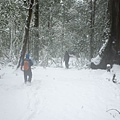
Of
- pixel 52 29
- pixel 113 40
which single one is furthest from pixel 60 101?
pixel 52 29

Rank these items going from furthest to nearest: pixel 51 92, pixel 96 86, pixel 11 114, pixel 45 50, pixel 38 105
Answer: pixel 45 50 < pixel 96 86 < pixel 51 92 < pixel 38 105 < pixel 11 114

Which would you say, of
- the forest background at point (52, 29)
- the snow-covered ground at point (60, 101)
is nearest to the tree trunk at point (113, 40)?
the forest background at point (52, 29)

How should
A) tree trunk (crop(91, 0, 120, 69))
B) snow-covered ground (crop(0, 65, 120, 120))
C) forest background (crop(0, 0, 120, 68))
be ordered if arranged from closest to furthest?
snow-covered ground (crop(0, 65, 120, 120)) → tree trunk (crop(91, 0, 120, 69)) → forest background (crop(0, 0, 120, 68))

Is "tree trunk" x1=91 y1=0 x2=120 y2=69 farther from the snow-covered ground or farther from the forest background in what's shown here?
the snow-covered ground

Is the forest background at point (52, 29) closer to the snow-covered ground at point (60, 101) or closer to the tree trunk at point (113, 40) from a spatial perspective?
the tree trunk at point (113, 40)

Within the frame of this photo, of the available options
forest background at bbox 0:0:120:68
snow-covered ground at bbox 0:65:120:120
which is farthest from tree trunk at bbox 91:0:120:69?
snow-covered ground at bbox 0:65:120:120

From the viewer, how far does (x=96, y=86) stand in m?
11.5

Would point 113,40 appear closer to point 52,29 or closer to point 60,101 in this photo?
point 60,101

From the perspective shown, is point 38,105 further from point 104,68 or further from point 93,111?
point 104,68

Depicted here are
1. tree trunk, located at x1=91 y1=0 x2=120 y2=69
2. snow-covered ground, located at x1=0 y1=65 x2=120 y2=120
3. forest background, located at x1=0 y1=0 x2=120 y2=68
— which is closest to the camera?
snow-covered ground, located at x1=0 y1=65 x2=120 y2=120

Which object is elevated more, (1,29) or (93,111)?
(1,29)

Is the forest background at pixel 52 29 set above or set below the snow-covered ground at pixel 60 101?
above

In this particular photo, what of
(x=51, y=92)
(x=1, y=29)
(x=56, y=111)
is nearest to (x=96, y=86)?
(x=51, y=92)

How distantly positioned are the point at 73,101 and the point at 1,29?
11.3 meters
